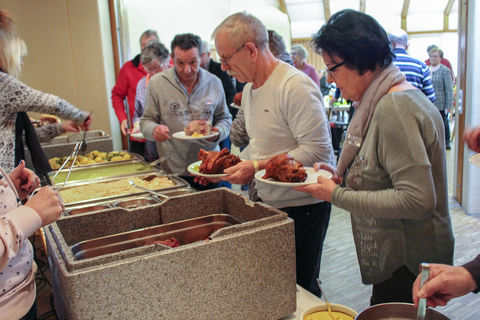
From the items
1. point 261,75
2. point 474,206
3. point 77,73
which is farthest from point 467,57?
point 77,73

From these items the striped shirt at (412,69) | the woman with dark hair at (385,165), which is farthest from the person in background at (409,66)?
the woman with dark hair at (385,165)

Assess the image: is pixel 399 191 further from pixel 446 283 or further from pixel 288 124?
pixel 288 124

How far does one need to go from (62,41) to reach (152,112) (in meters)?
2.93

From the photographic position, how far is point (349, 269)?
9.77 ft

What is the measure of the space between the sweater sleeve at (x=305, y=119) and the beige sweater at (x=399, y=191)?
348mm

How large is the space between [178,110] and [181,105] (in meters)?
0.04

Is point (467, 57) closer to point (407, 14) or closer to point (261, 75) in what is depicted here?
point (261, 75)

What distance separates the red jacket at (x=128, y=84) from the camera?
3.79 m

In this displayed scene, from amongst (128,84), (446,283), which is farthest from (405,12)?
(446,283)

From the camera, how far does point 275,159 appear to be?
1.50 metres

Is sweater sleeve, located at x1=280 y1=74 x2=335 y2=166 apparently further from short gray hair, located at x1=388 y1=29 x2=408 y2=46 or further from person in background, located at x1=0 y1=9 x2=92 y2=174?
short gray hair, located at x1=388 y1=29 x2=408 y2=46

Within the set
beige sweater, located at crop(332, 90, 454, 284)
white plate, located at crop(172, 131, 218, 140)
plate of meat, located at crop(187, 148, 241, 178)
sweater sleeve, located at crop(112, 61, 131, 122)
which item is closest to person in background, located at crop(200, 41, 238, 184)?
sweater sleeve, located at crop(112, 61, 131, 122)

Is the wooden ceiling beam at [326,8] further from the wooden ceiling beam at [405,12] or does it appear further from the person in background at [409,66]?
the person in background at [409,66]

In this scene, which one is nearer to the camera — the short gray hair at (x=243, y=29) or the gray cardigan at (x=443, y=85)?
the short gray hair at (x=243, y=29)
